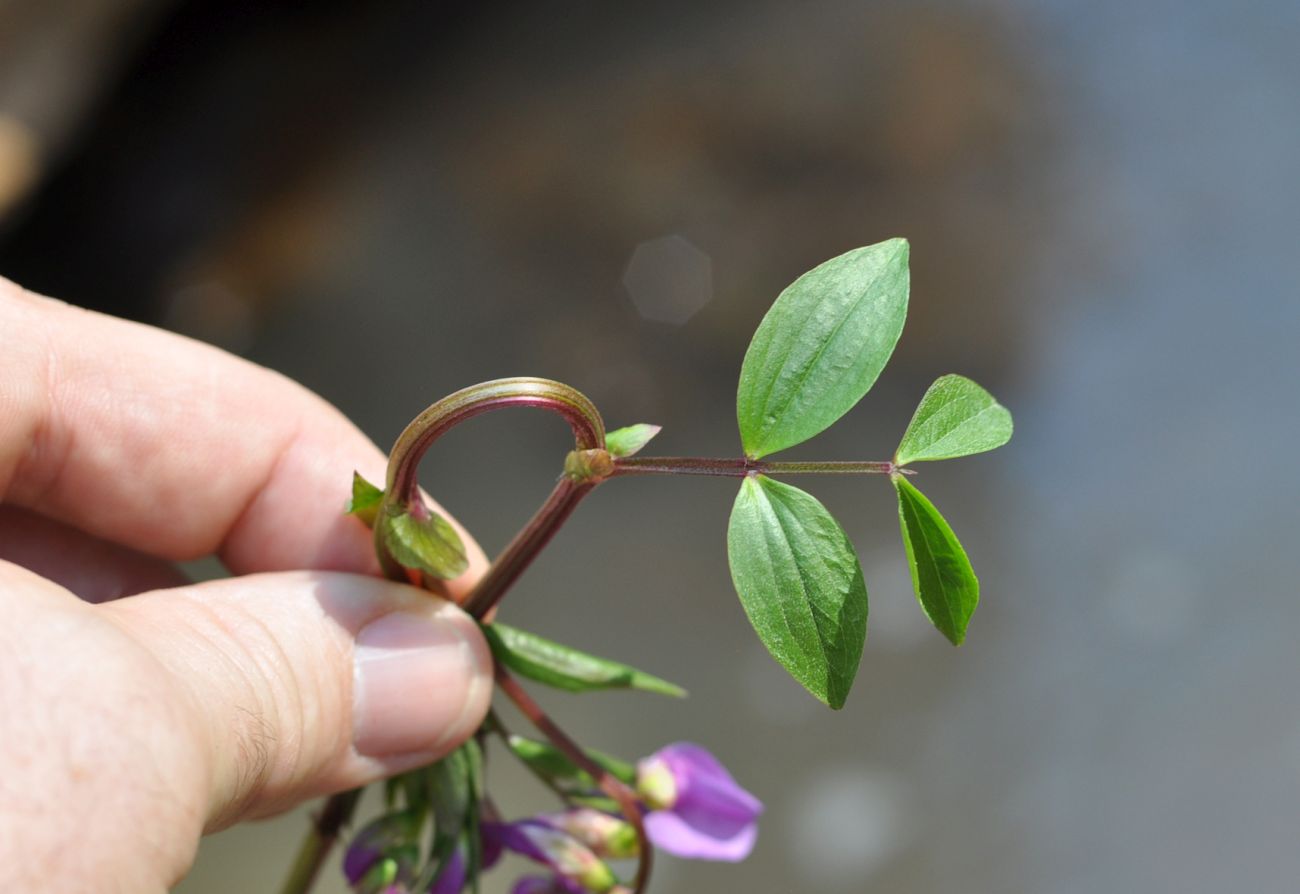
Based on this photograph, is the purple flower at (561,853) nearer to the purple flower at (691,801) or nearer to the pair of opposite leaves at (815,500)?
the purple flower at (691,801)

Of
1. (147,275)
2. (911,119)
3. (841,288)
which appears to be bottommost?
(147,275)

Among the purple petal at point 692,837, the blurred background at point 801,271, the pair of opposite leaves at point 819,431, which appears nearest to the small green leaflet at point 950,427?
the pair of opposite leaves at point 819,431

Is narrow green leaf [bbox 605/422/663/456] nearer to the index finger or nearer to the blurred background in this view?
the index finger

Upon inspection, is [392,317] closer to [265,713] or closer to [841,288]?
[265,713]

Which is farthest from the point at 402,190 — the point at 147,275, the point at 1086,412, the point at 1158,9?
the point at 1158,9

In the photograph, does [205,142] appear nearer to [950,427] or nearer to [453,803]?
Result: [453,803]

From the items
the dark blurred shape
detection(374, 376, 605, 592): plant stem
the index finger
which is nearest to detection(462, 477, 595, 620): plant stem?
detection(374, 376, 605, 592): plant stem
